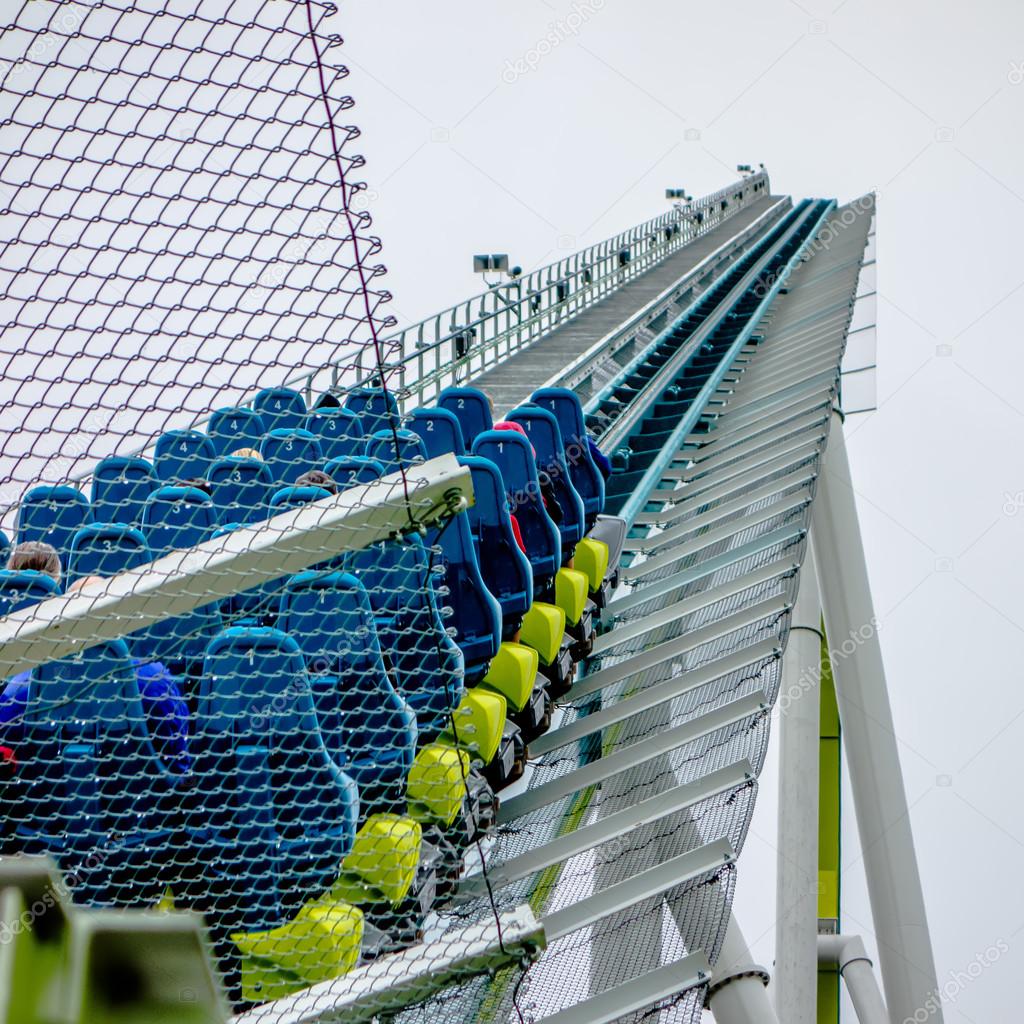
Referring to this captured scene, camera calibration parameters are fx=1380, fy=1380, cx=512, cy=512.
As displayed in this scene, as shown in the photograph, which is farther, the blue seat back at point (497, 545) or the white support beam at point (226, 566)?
the blue seat back at point (497, 545)

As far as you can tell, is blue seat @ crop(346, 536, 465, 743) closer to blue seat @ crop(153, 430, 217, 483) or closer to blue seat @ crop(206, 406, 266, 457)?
blue seat @ crop(206, 406, 266, 457)

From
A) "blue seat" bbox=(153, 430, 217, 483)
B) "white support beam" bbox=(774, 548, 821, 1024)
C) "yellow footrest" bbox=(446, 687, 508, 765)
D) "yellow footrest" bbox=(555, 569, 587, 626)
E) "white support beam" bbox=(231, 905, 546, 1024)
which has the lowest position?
"white support beam" bbox=(774, 548, 821, 1024)

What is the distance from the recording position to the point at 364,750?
9.70ft

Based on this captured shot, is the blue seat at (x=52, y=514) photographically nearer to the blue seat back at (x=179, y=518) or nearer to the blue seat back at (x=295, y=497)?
the blue seat back at (x=179, y=518)

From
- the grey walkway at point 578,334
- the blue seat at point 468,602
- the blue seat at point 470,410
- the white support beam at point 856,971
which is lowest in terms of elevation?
the white support beam at point 856,971

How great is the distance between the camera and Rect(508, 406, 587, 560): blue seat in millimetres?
5434

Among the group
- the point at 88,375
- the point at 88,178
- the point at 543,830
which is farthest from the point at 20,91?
the point at 543,830

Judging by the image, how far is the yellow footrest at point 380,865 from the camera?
2.82 meters

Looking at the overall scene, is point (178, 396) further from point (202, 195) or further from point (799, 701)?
point (799, 701)

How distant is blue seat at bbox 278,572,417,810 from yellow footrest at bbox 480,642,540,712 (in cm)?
130

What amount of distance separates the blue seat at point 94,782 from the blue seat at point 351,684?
365 millimetres

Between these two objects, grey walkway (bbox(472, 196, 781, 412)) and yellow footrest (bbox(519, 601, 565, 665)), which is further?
grey walkway (bbox(472, 196, 781, 412))

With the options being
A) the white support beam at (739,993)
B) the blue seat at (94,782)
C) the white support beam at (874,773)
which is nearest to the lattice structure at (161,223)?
the blue seat at (94,782)

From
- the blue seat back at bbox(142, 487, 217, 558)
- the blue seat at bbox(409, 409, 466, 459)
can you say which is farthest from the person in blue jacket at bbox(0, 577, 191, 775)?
the blue seat at bbox(409, 409, 466, 459)
